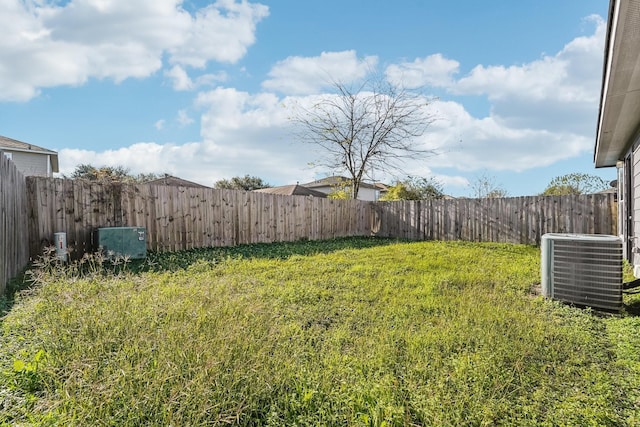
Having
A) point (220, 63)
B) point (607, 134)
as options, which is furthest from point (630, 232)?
point (220, 63)

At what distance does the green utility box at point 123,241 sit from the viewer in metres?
5.89

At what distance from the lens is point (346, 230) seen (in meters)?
11.7

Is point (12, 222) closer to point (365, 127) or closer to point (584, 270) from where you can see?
point (584, 270)

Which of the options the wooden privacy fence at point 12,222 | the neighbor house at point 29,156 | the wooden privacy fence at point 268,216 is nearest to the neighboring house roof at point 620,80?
the wooden privacy fence at point 268,216

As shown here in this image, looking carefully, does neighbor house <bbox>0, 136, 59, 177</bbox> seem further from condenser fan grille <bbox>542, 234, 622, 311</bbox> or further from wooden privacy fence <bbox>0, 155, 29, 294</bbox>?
condenser fan grille <bbox>542, 234, 622, 311</bbox>

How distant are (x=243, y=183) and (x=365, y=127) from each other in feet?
70.2

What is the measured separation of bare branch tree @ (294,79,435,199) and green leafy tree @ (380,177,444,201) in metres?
1.43

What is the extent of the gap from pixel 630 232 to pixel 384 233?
718cm

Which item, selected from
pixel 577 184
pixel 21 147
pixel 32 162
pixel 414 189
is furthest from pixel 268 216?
pixel 32 162

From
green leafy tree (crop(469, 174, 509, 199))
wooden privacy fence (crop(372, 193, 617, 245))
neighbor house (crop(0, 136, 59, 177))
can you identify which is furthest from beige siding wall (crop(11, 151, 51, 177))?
green leafy tree (crop(469, 174, 509, 199))

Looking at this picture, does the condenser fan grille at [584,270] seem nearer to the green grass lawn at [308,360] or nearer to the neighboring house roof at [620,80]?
the green grass lawn at [308,360]

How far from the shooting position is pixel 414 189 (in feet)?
54.3

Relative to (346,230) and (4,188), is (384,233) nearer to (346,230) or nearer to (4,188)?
(346,230)

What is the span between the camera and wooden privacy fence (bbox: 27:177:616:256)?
5930 millimetres
